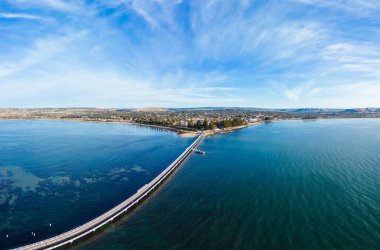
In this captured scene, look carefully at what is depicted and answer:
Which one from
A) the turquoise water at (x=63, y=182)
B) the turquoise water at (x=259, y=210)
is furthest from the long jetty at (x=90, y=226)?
the turquoise water at (x=63, y=182)

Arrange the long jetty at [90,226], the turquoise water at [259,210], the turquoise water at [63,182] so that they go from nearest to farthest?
1. the long jetty at [90,226]
2. the turquoise water at [259,210]
3. the turquoise water at [63,182]

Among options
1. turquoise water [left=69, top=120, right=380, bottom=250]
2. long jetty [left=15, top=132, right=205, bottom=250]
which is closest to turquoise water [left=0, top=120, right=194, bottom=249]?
long jetty [left=15, top=132, right=205, bottom=250]

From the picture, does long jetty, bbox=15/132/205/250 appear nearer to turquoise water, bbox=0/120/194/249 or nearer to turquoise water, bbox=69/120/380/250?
turquoise water, bbox=69/120/380/250

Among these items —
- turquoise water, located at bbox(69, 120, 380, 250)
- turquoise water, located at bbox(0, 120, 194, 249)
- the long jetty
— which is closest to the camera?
the long jetty

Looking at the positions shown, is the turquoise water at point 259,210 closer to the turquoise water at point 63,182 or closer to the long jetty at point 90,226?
the long jetty at point 90,226

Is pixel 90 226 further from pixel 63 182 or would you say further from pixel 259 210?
pixel 259 210

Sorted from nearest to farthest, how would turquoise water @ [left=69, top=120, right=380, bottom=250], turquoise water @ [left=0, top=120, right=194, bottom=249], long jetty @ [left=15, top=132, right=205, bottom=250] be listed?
1. long jetty @ [left=15, top=132, right=205, bottom=250]
2. turquoise water @ [left=69, top=120, right=380, bottom=250]
3. turquoise water @ [left=0, top=120, right=194, bottom=249]

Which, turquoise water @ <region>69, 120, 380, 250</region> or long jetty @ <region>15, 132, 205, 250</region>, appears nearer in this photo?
long jetty @ <region>15, 132, 205, 250</region>

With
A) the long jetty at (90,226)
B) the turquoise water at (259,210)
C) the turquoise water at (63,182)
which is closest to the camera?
the long jetty at (90,226)

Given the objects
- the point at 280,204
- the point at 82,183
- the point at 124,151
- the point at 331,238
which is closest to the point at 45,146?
the point at 124,151
